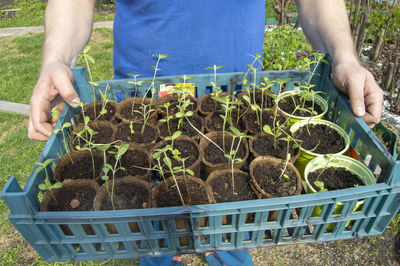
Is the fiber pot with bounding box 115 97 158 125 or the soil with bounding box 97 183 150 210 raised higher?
the fiber pot with bounding box 115 97 158 125

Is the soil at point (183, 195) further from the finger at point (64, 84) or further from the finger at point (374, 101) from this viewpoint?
the finger at point (374, 101)

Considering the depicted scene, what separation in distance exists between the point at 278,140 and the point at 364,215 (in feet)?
1.90

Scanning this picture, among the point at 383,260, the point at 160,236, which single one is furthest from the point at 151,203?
the point at 383,260

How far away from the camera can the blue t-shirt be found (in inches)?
67.1

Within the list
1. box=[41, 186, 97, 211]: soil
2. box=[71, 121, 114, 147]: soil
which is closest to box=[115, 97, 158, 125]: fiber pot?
box=[71, 121, 114, 147]: soil

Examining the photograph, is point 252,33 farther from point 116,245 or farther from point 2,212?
point 2,212

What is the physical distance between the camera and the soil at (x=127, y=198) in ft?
4.08

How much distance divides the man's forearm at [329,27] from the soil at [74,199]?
1516 millimetres

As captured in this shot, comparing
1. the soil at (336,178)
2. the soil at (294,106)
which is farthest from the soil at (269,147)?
the soil at (294,106)

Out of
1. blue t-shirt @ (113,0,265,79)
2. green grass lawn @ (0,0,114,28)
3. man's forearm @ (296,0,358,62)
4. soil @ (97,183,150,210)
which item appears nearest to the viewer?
soil @ (97,183,150,210)

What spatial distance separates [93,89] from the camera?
5.75 ft

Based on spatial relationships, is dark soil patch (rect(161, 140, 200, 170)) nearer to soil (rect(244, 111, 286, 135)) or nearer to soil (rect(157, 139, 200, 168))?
soil (rect(157, 139, 200, 168))

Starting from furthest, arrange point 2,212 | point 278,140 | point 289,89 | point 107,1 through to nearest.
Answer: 1. point 107,1
2. point 2,212
3. point 289,89
4. point 278,140

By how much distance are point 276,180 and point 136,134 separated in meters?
0.86
